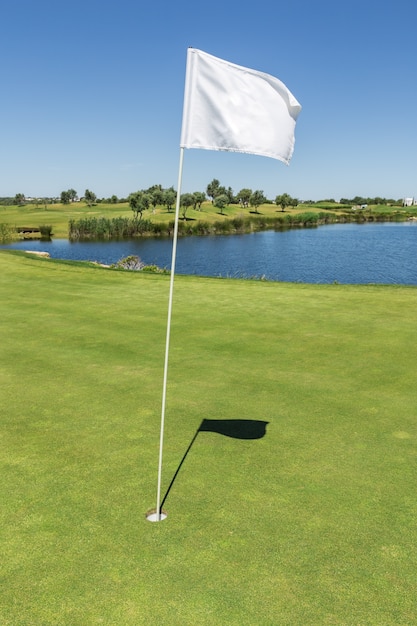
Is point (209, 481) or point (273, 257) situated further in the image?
point (273, 257)

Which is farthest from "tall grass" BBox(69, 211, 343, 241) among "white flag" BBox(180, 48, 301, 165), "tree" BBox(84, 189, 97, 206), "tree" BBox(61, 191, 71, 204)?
"tree" BBox(61, 191, 71, 204)

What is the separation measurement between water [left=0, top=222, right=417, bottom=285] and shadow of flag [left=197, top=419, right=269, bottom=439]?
125ft

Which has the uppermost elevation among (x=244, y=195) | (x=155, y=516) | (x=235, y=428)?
(x=244, y=195)

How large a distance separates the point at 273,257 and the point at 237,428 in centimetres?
5679

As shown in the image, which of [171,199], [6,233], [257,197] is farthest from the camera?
[257,197]

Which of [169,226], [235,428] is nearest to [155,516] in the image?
[235,428]

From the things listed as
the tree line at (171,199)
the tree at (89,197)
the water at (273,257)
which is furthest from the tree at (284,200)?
the water at (273,257)

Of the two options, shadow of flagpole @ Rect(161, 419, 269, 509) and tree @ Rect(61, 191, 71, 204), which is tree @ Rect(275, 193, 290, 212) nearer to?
tree @ Rect(61, 191, 71, 204)

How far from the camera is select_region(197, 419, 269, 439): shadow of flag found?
6.51 meters

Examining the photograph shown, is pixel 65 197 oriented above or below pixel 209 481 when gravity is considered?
above

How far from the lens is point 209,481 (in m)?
5.40

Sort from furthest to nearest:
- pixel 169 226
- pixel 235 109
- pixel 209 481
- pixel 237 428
Result: pixel 169 226
pixel 237 428
pixel 209 481
pixel 235 109

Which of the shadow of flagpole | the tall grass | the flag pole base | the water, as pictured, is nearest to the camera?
the flag pole base

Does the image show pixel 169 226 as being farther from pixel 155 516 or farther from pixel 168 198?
pixel 155 516
